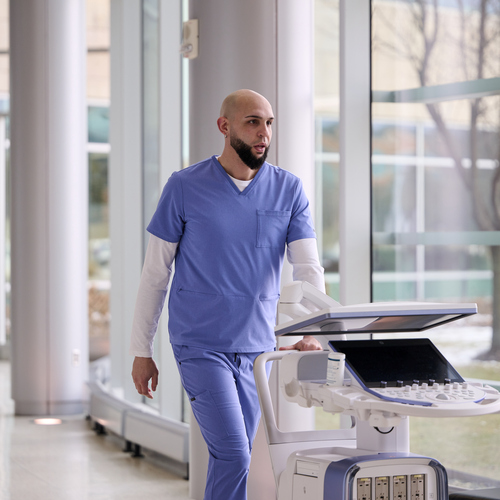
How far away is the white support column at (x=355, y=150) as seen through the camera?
3.67 meters

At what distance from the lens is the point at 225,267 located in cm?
260

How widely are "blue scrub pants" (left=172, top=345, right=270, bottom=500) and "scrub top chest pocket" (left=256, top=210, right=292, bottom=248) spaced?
367 millimetres

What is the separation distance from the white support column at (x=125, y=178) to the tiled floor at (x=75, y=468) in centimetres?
66

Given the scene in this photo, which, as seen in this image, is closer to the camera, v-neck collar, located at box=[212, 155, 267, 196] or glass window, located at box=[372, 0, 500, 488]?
v-neck collar, located at box=[212, 155, 267, 196]

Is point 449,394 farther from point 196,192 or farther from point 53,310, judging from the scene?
point 53,310

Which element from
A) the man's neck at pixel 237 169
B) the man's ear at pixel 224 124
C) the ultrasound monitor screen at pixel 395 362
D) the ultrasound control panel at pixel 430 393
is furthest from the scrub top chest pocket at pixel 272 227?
the ultrasound control panel at pixel 430 393

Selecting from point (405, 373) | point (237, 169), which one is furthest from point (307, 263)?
point (405, 373)

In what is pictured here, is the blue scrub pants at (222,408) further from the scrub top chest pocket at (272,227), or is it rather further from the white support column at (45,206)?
the white support column at (45,206)

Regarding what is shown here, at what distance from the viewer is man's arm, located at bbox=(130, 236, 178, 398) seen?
2666mm

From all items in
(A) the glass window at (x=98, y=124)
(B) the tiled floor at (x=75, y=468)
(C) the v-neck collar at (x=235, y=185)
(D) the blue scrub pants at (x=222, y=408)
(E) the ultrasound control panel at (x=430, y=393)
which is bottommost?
(B) the tiled floor at (x=75, y=468)

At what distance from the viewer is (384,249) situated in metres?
3.76

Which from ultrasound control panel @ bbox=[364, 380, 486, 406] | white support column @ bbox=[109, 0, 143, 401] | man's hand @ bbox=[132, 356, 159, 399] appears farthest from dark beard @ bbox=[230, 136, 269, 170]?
white support column @ bbox=[109, 0, 143, 401]

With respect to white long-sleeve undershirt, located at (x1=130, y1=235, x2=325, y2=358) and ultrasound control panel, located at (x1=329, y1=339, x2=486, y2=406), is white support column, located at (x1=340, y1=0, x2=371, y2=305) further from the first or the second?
ultrasound control panel, located at (x1=329, y1=339, x2=486, y2=406)

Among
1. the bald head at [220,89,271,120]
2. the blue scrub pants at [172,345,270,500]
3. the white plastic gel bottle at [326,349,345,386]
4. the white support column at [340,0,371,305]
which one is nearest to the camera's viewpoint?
the white plastic gel bottle at [326,349,345,386]
